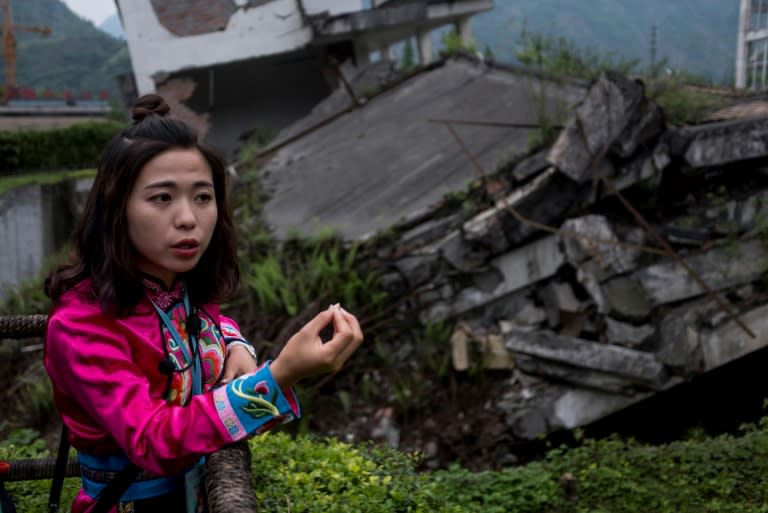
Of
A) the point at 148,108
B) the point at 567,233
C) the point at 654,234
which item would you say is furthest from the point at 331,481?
the point at 654,234

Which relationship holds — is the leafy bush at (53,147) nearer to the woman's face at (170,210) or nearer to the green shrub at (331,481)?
the green shrub at (331,481)

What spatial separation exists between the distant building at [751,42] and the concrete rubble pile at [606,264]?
4664mm

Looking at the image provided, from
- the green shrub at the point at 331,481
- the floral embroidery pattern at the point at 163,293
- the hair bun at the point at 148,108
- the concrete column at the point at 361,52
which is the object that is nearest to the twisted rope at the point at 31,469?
the green shrub at the point at 331,481

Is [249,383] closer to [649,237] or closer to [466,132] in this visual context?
[649,237]

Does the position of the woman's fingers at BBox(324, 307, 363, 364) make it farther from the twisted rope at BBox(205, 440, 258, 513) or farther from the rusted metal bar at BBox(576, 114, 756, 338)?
the rusted metal bar at BBox(576, 114, 756, 338)

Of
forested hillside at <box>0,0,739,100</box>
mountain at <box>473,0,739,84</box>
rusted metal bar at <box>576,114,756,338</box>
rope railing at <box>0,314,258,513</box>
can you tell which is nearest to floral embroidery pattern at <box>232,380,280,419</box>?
rope railing at <box>0,314,258,513</box>

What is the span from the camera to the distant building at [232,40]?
420 inches

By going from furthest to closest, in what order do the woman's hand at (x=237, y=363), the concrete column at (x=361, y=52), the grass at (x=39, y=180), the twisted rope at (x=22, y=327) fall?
the concrete column at (x=361, y=52), the grass at (x=39, y=180), the twisted rope at (x=22, y=327), the woman's hand at (x=237, y=363)

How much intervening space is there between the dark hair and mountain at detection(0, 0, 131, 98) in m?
39.0

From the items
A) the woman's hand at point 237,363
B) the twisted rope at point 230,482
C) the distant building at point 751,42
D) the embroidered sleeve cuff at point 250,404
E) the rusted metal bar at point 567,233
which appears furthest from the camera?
the distant building at point 751,42

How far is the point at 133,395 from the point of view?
1.52 m

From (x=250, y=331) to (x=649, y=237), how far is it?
302 centimetres

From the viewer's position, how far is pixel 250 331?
5.61 metres

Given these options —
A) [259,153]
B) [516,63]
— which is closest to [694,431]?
[516,63]
